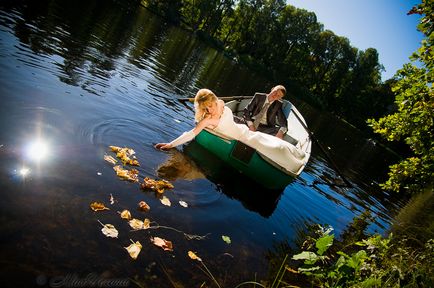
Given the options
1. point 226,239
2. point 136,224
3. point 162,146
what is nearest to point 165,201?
point 136,224

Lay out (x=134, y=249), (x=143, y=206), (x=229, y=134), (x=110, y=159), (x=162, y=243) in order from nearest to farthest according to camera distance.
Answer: (x=134, y=249)
(x=162, y=243)
(x=143, y=206)
(x=110, y=159)
(x=229, y=134)

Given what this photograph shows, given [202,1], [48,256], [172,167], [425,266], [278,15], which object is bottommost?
[48,256]

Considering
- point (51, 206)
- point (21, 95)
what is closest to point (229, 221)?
point (51, 206)

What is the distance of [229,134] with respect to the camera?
7629mm

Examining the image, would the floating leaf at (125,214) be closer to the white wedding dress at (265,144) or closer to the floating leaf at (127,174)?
the floating leaf at (127,174)

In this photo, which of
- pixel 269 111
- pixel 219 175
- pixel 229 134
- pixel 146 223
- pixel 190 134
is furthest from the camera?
pixel 269 111

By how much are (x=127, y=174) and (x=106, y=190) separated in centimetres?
75

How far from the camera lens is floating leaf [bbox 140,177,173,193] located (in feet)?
18.9

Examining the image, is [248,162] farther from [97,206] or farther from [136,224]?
[97,206]

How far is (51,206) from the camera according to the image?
420cm

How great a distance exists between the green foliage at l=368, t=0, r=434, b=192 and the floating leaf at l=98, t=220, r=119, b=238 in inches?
296

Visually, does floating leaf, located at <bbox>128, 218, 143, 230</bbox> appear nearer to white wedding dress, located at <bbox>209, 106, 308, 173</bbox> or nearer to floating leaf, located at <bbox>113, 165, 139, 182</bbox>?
floating leaf, located at <bbox>113, 165, 139, 182</bbox>

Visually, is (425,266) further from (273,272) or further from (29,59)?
(29,59)

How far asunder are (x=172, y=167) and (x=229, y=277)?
3.24m
